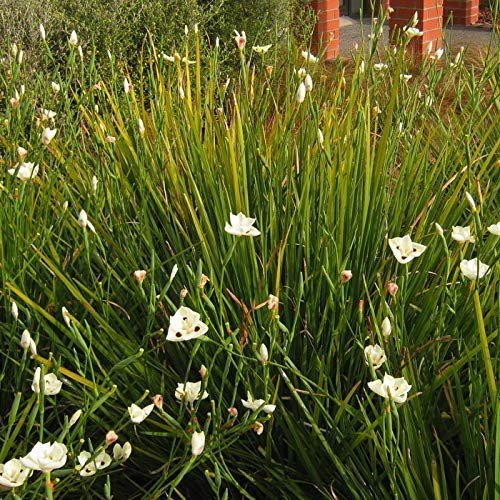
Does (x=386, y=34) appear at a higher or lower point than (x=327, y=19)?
lower

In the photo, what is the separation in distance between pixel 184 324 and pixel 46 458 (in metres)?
0.37

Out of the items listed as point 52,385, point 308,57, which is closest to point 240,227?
point 52,385

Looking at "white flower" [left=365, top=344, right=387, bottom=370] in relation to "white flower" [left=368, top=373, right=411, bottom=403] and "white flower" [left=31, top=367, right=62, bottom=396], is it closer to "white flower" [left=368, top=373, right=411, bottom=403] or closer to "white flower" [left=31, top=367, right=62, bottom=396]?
"white flower" [left=368, top=373, right=411, bottom=403]

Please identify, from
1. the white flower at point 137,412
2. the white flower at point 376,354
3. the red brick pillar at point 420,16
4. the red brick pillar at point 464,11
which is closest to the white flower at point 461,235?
the white flower at point 376,354

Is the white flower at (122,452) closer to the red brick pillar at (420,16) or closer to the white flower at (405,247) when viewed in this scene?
the white flower at (405,247)

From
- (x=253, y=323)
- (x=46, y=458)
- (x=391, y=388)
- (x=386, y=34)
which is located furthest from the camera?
(x=386, y=34)

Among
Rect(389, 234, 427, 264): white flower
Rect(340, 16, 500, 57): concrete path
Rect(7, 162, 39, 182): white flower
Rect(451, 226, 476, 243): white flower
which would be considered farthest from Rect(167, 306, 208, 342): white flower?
Rect(340, 16, 500, 57): concrete path

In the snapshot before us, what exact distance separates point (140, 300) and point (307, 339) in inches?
16.2

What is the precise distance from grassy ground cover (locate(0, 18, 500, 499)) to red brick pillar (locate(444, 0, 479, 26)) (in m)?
9.05

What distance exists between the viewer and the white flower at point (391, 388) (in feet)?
4.97

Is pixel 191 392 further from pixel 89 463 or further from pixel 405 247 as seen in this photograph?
pixel 405 247

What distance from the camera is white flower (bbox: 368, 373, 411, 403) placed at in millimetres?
1516

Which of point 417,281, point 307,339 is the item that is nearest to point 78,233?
point 307,339

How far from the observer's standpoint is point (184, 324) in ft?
5.48
